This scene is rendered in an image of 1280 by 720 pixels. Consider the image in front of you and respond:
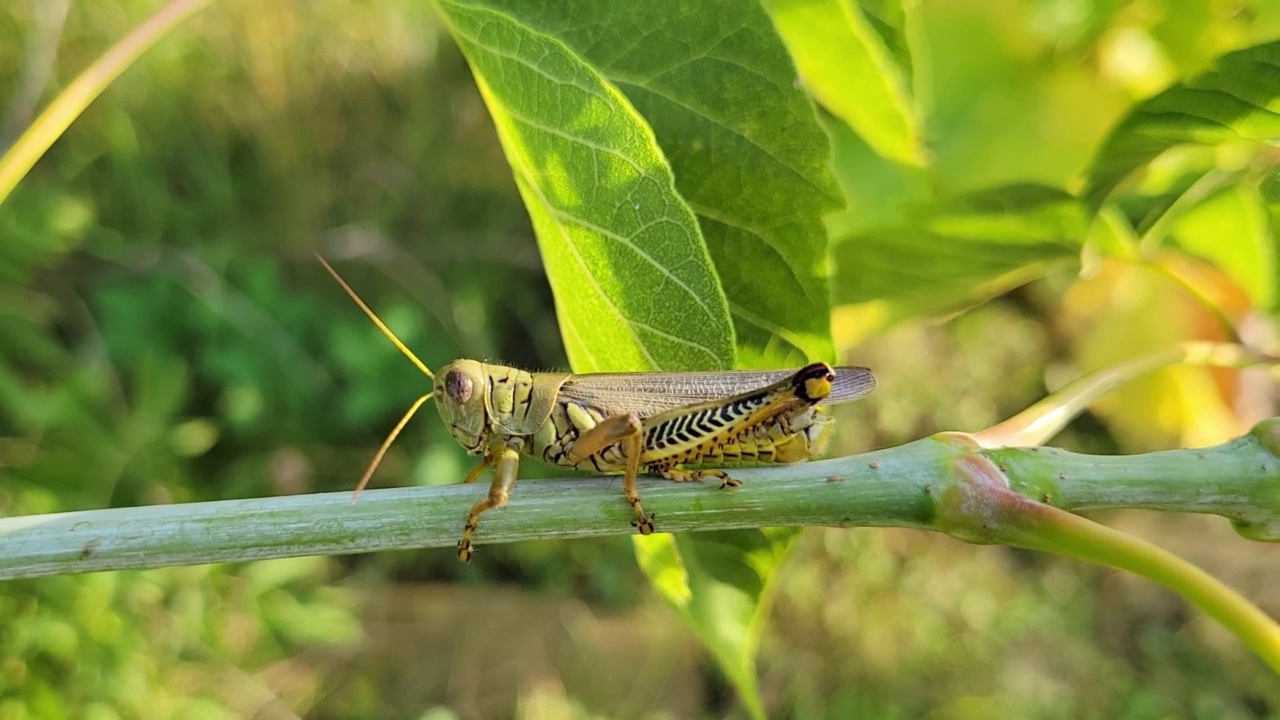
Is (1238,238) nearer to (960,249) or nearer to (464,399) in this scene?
(960,249)

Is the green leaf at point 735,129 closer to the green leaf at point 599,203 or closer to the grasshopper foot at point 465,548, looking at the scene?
the green leaf at point 599,203

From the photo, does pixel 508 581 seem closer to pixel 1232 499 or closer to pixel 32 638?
pixel 32 638

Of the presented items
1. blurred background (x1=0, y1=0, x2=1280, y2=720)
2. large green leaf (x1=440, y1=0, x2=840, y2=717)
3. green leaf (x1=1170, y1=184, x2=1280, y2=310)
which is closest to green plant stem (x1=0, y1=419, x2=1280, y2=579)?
large green leaf (x1=440, y1=0, x2=840, y2=717)

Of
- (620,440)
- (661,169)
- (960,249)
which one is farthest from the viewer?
(960,249)

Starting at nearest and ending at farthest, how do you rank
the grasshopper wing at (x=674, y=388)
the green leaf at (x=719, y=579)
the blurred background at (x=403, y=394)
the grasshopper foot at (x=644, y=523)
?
the grasshopper foot at (x=644, y=523) < the green leaf at (x=719, y=579) < the grasshopper wing at (x=674, y=388) < the blurred background at (x=403, y=394)

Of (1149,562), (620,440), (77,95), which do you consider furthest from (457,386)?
(1149,562)

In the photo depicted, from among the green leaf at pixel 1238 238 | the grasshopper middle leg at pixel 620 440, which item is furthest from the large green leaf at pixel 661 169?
the green leaf at pixel 1238 238
